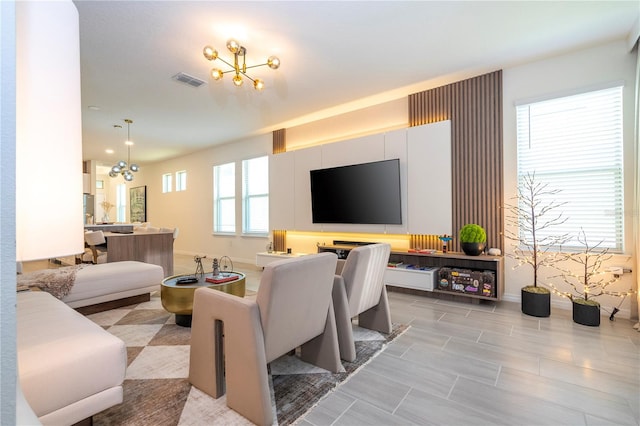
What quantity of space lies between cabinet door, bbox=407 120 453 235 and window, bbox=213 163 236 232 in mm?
4485

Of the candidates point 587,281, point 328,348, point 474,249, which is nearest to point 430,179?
point 474,249

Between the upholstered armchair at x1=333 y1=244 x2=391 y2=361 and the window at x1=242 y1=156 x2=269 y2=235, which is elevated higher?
the window at x1=242 y1=156 x2=269 y2=235

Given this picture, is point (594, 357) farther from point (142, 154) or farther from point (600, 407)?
point (142, 154)

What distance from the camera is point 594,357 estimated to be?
230 centimetres

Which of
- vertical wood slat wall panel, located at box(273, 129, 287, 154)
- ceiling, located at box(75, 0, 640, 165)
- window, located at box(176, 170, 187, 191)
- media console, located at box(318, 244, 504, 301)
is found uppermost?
ceiling, located at box(75, 0, 640, 165)

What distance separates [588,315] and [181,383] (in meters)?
3.66

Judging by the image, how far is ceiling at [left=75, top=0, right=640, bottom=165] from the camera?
8.61ft

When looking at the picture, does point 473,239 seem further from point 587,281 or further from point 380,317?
point 380,317

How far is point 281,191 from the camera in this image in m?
5.96

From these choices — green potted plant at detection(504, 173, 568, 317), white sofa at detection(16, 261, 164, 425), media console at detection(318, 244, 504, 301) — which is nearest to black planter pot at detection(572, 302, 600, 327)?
A: green potted plant at detection(504, 173, 568, 317)

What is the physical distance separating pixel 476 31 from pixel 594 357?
3.05 metres

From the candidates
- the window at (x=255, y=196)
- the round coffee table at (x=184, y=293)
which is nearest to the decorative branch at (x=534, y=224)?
the round coffee table at (x=184, y=293)

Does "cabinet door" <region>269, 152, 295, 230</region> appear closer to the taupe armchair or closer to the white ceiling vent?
the white ceiling vent

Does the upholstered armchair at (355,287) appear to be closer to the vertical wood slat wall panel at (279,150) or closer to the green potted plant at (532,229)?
the green potted plant at (532,229)
